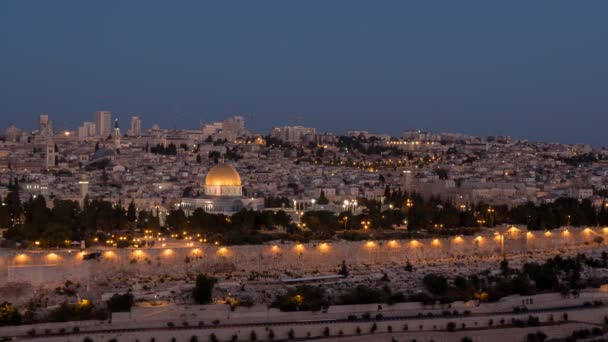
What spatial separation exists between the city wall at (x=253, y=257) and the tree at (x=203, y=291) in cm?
274

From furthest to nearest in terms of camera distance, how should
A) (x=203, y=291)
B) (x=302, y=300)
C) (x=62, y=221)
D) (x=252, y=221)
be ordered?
(x=252, y=221) → (x=62, y=221) → (x=203, y=291) → (x=302, y=300)

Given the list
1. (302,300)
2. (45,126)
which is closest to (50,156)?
(45,126)

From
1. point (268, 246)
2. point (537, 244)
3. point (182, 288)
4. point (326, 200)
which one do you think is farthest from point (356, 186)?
point (182, 288)

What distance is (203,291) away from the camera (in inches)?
871

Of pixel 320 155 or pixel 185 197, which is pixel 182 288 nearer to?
pixel 185 197

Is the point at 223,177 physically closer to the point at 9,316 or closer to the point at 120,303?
the point at 120,303

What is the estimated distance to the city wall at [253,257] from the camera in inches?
940

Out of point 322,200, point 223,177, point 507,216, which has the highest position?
point 223,177

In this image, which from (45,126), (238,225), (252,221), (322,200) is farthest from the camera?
(45,126)

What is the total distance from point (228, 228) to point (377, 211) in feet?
19.9

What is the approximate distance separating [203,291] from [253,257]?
4.32 meters

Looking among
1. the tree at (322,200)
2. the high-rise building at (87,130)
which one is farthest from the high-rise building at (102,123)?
the tree at (322,200)

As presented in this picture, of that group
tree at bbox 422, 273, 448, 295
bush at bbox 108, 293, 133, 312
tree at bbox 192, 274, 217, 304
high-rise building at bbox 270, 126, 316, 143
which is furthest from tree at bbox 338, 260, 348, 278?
high-rise building at bbox 270, 126, 316, 143

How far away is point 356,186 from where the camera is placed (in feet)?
161
